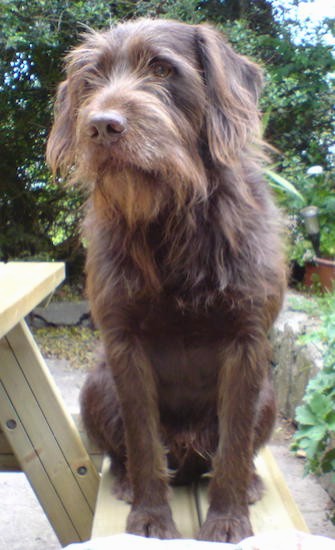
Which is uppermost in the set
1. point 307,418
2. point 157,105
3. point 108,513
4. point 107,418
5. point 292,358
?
point 157,105

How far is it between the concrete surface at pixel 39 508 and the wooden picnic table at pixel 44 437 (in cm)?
73

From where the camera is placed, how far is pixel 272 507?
6.83 ft

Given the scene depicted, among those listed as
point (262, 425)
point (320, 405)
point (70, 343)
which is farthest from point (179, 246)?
point (70, 343)

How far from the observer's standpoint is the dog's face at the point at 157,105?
1636 millimetres

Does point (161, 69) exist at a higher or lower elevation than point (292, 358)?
higher

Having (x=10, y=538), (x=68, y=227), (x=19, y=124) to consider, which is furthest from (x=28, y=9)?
(x=10, y=538)

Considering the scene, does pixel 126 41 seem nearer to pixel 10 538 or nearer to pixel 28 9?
pixel 10 538

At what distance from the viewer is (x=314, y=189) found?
22.5ft

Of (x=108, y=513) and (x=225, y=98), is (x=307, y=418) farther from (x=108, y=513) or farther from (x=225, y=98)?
(x=225, y=98)

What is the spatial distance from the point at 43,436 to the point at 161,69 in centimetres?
144

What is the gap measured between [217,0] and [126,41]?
557 centimetres

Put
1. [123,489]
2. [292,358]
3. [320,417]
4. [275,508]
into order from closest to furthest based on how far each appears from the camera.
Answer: [275,508] → [123,489] → [320,417] → [292,358]

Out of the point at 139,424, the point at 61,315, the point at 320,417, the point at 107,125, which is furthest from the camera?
the point at 61,315

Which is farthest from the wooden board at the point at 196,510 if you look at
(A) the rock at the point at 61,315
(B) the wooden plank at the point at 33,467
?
(A) the rock at the point at 61,315
